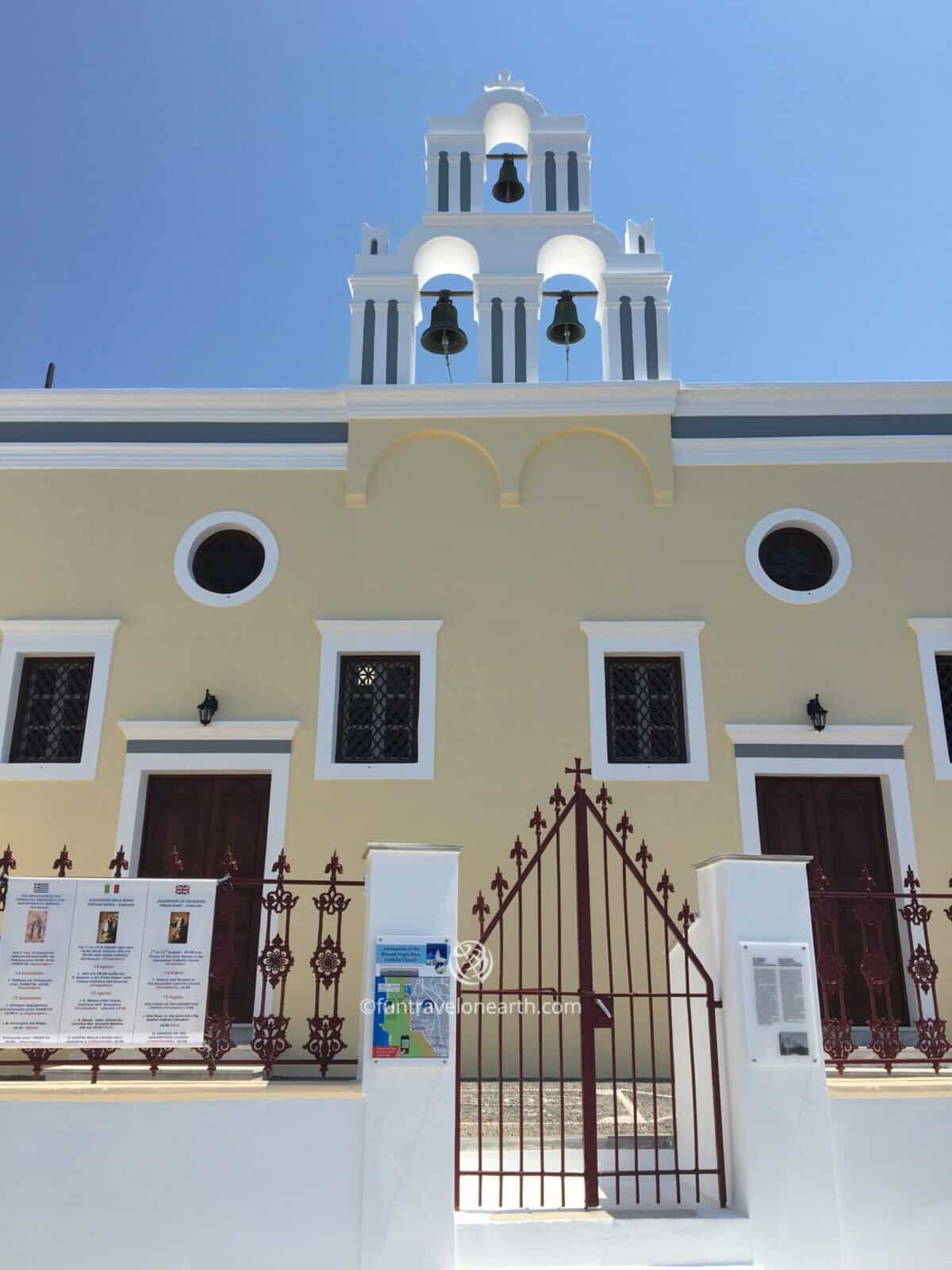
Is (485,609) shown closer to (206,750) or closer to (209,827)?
(206,750)

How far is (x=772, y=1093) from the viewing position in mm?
5223

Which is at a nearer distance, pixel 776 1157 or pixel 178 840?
pixel 776 1157

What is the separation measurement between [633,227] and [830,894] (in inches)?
279

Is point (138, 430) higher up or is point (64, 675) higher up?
point (138, 430)

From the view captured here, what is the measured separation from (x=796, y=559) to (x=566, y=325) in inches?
116

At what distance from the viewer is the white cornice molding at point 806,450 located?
387 inches

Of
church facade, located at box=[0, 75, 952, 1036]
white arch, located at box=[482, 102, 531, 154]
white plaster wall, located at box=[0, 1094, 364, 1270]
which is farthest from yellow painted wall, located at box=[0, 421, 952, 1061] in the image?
white plaster wall, located at box=[0, 1094, 364, 1270]

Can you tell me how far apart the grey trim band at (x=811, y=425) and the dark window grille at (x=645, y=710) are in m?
2.15

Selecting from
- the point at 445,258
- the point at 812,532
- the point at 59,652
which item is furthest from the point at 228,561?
the point at 812,532

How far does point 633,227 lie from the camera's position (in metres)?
10.5

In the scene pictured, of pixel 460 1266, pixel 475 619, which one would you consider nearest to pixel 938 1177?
pixel 460 1266

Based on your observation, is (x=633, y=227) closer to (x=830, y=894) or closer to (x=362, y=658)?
(x=362, y=658)

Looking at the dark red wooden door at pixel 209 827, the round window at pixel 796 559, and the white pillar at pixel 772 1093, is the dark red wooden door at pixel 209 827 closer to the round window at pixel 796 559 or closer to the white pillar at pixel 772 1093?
the white pillar at pixel 772 1093

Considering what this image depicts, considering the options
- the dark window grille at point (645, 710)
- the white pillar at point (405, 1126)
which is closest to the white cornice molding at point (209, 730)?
the dark window grille at point (645, 710)
